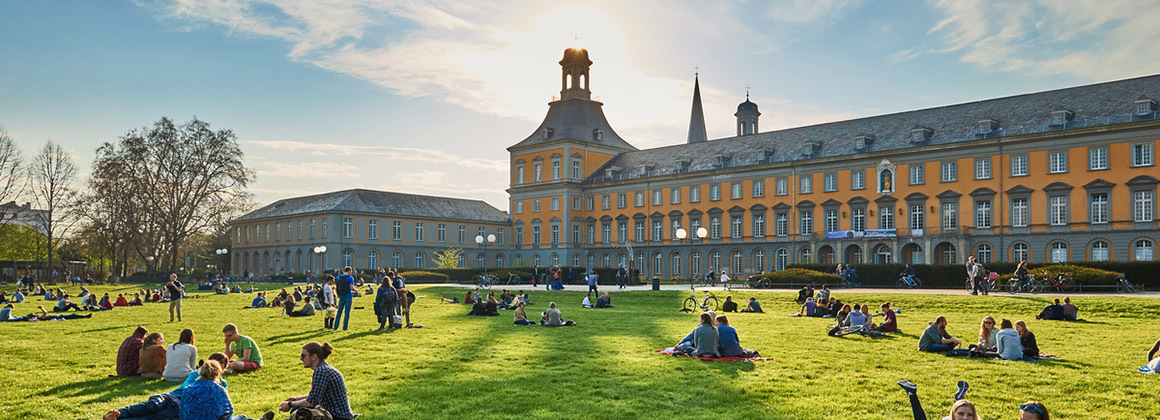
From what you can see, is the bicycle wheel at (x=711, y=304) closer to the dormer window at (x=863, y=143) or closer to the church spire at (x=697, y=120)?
the dormer window at (x=863, y=143)

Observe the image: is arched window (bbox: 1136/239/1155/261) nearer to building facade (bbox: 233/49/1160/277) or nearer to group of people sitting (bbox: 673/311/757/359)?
building facade (bbox: 233/49/1160/277)

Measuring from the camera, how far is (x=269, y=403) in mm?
11125

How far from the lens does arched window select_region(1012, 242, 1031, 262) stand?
53381mm

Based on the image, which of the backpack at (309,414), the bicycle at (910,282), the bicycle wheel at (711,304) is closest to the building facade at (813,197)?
the bicycle at (910,282)

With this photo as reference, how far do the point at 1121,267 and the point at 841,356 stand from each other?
28464 millimetres

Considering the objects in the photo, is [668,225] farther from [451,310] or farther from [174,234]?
[451,310]

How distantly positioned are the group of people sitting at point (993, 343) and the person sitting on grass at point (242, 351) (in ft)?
39.4

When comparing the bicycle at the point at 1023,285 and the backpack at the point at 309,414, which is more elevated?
the bicycle at the point at 1023,285

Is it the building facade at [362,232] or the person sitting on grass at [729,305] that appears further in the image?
the building facade at [362,232]

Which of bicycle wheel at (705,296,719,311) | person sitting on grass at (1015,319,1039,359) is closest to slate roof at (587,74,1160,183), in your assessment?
bicycle wheel at (705,296,719,311)

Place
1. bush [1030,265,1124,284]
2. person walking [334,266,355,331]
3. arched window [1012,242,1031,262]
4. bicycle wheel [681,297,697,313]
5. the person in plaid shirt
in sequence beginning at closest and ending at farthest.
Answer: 1. the person in plaid shirt
2. person walking [334,266,355,331]
3. bicycle wheel [681,297,697,313]
4. bush [1030,265,1124,284]
5. arched window [1012,242,1031,262]

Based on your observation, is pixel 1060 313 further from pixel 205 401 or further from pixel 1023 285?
pixel 205 401

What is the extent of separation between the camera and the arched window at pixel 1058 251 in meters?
52.0

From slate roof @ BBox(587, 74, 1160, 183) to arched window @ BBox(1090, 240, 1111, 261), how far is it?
693cm
